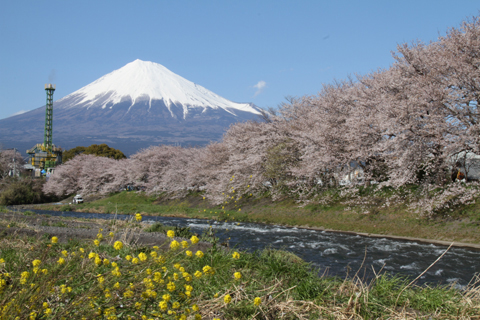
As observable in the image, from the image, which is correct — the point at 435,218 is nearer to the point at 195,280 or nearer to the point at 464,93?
the point at 464,93

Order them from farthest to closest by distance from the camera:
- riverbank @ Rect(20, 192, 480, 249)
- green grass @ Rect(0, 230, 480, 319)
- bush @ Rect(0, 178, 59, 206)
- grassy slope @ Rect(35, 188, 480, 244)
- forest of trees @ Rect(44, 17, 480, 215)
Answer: bush @ Rect(0, 178, 59, 206) < forest of trees @ Rect(44, 17, 480, 215) < grassy slope @ Rect(35, 188, 480, 244) < riverbank @ Rect(20, 192, 480, 249) < green grass @ Rect(0, 230, 480, 319)

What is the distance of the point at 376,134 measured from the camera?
78.0 ft

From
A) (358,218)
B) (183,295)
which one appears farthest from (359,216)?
(183,295)

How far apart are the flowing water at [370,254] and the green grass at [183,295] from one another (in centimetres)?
405

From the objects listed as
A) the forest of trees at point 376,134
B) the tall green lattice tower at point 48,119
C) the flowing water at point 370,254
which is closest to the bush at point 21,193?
the forest of trees at point 376,134

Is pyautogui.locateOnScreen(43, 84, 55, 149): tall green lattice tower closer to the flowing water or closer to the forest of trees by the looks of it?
the forest of trees

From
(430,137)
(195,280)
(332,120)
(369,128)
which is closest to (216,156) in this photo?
(332,120)

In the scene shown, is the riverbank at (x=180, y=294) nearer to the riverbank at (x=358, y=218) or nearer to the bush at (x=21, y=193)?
the riverbank at (x=358, y=218)

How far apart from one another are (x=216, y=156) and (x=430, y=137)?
2645 cm

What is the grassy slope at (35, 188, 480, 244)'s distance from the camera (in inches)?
736

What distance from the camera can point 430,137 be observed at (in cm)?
2050

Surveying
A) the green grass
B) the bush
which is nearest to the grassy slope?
the green grass

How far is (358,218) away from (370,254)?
8713mm

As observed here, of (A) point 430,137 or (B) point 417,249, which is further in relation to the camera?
(A) point 430,137
